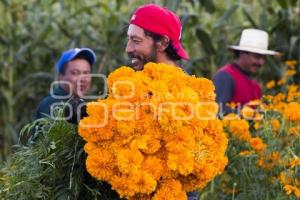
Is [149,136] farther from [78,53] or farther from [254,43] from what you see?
[254,43]

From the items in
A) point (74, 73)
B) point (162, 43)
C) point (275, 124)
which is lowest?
point (275, 124)

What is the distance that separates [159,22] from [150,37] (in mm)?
74

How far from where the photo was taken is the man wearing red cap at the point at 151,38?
11.0 ft

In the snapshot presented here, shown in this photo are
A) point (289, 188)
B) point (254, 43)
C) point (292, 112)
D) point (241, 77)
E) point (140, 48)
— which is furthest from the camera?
point (254, 43)

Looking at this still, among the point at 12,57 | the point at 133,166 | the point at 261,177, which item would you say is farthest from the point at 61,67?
the point at 12,57

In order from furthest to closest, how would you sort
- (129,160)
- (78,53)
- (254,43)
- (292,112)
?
(254,43) < (78,53) < (292,112) < (129,160)

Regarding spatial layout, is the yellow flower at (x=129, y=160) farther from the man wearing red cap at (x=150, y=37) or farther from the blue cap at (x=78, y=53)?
the blue cap at (x=78, y=53)

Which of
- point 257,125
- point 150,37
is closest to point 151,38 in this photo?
point 150,37

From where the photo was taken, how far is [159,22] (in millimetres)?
3389

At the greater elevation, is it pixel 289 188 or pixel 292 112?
pixel 292 112

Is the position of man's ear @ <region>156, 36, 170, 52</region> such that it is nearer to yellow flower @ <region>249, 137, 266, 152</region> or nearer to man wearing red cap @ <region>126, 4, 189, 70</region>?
man wearing red cap @ <region>126, 4, 189, 70</region>

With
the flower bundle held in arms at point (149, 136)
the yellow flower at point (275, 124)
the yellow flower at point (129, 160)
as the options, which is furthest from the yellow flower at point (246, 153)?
the yellow flower at point (129, 160)

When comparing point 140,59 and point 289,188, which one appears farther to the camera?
point 289,188

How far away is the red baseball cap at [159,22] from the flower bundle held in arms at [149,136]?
0.30 meters
